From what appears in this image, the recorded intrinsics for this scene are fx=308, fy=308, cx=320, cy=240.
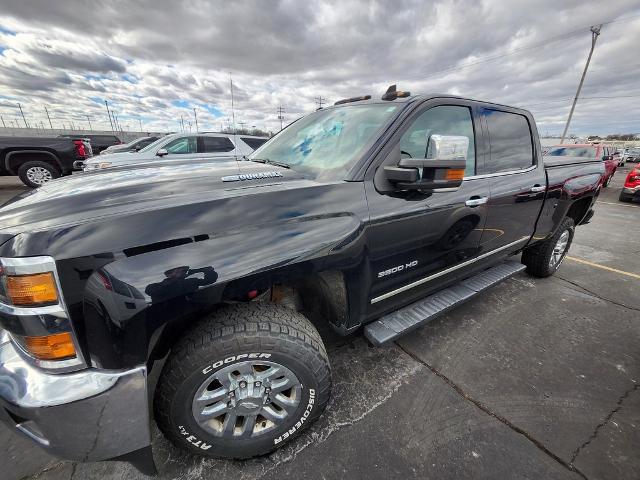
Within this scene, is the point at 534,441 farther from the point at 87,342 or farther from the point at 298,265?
the point at 87,342

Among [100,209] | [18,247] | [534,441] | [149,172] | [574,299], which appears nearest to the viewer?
[18,247]

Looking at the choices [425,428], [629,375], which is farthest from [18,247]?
[629,375]

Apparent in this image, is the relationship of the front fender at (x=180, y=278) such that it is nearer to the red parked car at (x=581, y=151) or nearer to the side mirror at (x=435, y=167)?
the side mirror at (x=435, y=167)

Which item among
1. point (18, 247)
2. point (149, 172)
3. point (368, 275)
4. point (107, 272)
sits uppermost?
point (149, 172)

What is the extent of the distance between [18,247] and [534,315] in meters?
3.93

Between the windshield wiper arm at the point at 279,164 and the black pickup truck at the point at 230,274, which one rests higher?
the windshield wiper arm at the point at 279,164

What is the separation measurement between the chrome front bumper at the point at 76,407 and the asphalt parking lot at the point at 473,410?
0.51 m

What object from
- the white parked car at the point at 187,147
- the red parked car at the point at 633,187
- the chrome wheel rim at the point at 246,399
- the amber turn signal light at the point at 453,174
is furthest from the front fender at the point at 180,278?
the red parked car at the point at 633,187

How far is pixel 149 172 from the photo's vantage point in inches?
78.8

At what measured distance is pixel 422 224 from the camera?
200 cm

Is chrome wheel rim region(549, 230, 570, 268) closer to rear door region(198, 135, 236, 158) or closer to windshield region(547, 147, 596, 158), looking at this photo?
rear door region(198, 135, 236, 158)

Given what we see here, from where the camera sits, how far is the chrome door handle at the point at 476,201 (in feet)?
7.51

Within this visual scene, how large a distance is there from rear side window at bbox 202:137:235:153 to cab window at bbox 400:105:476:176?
6.59 meters

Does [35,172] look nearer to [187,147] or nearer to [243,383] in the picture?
[187,147]
